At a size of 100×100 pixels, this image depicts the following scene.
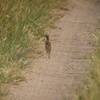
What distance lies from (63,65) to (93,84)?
1.21 meters

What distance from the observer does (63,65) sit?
21.4ft

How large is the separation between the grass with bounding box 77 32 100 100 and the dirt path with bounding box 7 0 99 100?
0.16 meters

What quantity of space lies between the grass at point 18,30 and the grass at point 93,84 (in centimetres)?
87

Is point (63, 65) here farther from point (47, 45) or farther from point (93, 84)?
point (93, 84)

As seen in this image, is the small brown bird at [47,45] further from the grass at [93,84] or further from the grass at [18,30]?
the grass at [93,84]

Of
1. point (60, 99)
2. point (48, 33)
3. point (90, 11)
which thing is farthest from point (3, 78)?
point (90, 11)

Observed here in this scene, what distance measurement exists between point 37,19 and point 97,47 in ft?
4.45

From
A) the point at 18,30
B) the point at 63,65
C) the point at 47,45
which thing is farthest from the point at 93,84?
the point at 18,30

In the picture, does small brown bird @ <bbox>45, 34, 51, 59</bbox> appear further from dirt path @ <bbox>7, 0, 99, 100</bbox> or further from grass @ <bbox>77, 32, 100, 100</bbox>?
grass @ <bbox>77, 32, 100, 100</bbox>

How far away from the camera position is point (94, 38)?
744cm

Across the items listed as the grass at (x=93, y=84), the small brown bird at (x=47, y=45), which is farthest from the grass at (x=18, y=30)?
the grass at (x=93, y=84)

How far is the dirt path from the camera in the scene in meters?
5.76

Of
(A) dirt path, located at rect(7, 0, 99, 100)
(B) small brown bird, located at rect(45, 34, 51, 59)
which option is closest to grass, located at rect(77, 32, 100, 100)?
(A) dirt path, located at rect(7, 0, 99, 100)

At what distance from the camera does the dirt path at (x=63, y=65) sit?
576 cm
